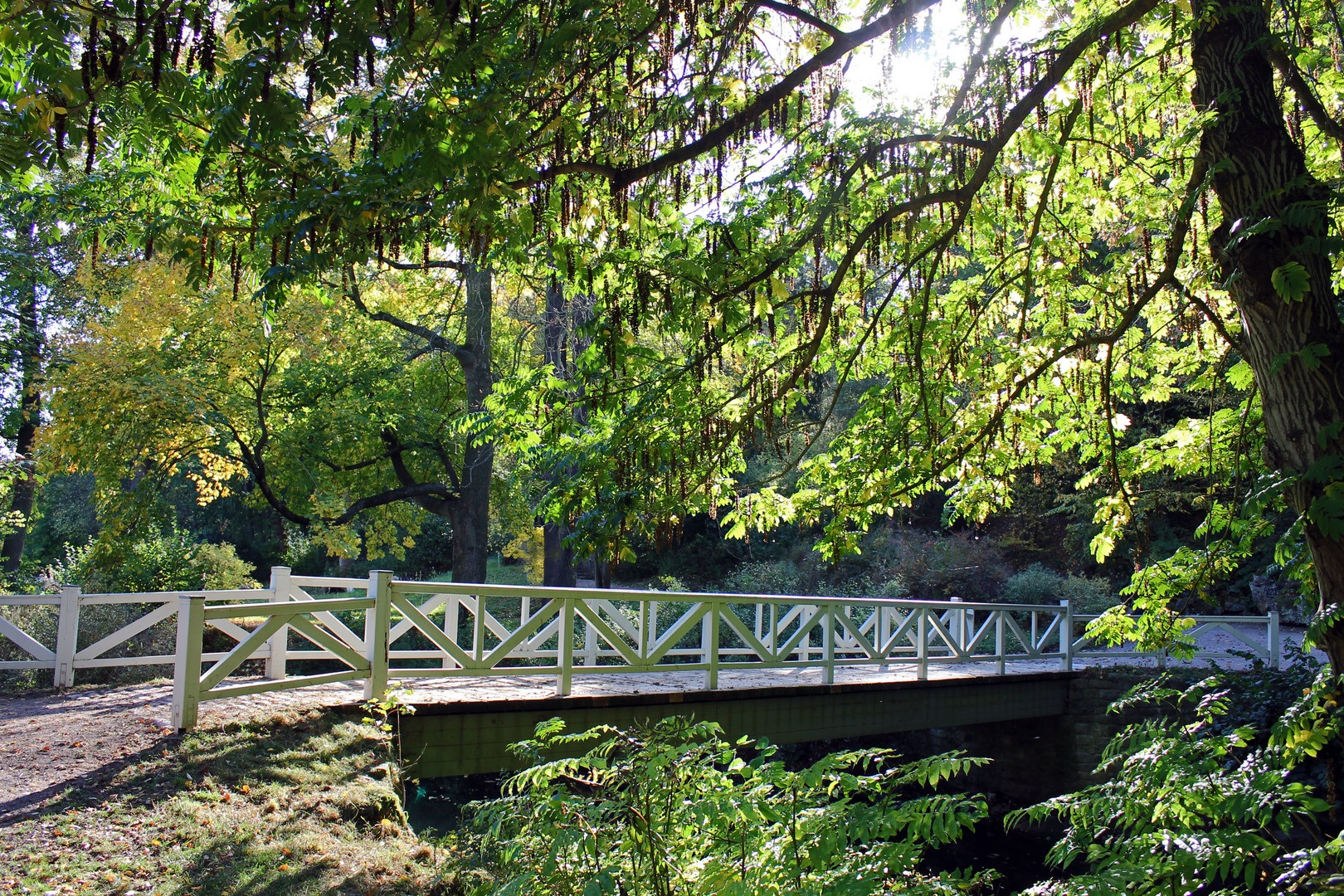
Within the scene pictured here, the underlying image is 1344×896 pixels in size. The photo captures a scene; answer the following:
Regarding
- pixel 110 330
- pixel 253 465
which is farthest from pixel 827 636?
pixel 110 330

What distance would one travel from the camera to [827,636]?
10828 millimetres

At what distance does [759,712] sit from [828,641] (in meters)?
1.80

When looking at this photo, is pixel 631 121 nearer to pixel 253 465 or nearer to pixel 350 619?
pixel 253 465

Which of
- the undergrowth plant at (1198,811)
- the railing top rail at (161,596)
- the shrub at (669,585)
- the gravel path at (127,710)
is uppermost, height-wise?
the railing top rail at (161,596)

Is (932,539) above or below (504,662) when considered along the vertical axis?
above

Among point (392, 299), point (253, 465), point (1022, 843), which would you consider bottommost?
point (1022, 843)

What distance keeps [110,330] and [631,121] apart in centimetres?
1188

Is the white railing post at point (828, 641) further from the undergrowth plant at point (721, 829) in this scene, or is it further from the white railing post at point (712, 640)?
the undergrowth plant at point (721, 829)

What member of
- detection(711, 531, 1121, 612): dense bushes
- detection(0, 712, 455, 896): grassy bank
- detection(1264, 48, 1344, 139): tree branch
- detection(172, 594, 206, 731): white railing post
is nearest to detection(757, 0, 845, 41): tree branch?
detection(1264, 48, 1344, 139): tree branch

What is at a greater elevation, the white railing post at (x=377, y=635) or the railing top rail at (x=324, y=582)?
the railing top rail at (x=324, y=582)

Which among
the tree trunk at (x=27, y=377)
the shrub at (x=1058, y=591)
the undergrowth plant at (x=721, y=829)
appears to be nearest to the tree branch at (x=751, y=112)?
the undergrowth plant at (x=721, y=829)

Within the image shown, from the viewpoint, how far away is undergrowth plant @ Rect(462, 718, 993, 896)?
316 centimetres

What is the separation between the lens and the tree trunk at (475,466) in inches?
621

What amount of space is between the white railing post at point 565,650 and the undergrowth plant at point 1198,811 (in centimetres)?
513
